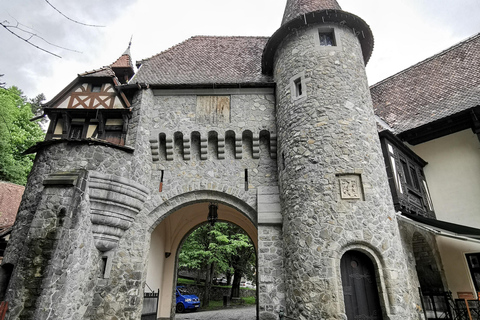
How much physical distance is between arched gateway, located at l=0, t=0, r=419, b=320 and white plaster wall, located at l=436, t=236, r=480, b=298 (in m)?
2.17

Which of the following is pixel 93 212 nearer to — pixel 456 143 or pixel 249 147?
pixel 249 147

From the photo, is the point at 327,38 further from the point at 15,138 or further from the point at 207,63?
the point at 15,138

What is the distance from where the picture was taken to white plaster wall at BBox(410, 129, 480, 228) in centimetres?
898

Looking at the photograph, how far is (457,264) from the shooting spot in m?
8.60

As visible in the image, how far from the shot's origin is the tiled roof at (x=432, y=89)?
31.7 ft

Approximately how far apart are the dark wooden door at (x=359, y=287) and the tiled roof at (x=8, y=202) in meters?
13.4

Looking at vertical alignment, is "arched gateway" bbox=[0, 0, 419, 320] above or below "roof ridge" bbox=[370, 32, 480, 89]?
below

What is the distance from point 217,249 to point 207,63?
10.0 m

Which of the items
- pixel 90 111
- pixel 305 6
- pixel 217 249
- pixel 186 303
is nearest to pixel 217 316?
pixel 186 303

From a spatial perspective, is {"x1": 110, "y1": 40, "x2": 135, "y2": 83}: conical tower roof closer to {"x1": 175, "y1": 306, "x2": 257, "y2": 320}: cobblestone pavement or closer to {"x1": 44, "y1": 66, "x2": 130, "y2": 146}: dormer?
{"x1": 44, "y1": 66, "x2": 130, "y2": 146}: dormer

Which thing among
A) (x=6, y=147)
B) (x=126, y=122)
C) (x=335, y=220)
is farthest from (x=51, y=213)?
(x=6, y=147)

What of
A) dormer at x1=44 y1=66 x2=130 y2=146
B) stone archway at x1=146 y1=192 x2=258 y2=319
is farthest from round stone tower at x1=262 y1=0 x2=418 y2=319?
dormer at x1=44 y1=66 x2=130 y2=146

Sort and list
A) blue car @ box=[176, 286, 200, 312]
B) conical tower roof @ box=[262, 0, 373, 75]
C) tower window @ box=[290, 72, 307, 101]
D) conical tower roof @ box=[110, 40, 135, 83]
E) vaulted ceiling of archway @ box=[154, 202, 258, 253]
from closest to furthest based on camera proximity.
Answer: tower window @ box=[290, 72, 307, 101] < conical tower roof @ box=[262, 0, 373, 75] < conical tower roof @ box=[110, 40, 135, 83] < vaulted ceiling of archway @ box=[154, 202, 258, 253] < blue car @ box=[176, 286, 200, 312]

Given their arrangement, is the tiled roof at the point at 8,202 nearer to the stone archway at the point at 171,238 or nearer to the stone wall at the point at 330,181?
the stone archway at the point at 171,238
